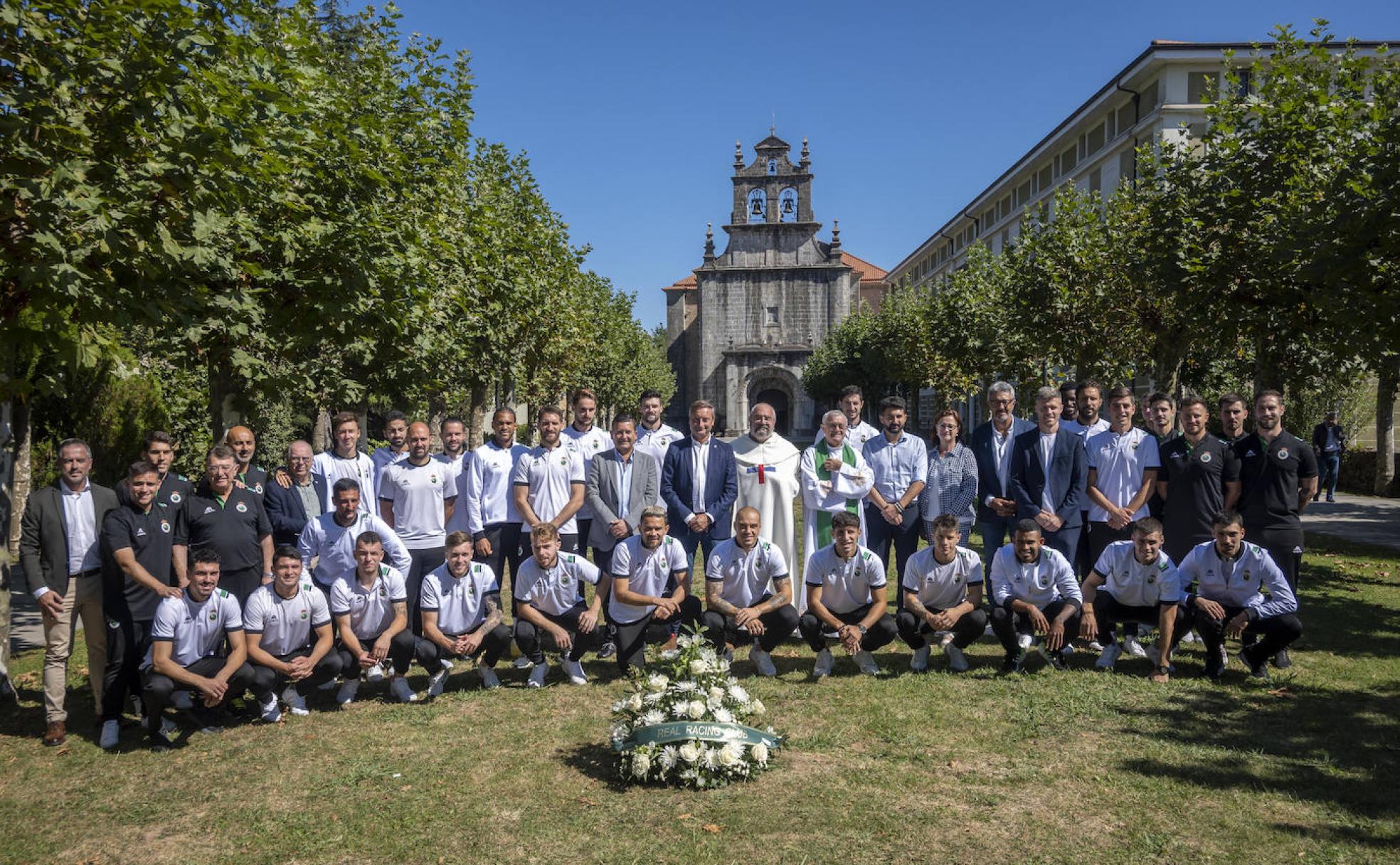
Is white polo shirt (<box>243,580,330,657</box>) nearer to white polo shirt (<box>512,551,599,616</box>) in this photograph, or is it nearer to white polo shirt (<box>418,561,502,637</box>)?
white polo shirt (<box>418,561,502,637</box>)

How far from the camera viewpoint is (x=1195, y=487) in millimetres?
8188

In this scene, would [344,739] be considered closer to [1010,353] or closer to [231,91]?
[231,91]

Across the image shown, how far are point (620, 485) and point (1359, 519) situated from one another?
53.9ft

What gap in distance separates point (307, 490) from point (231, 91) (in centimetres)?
318

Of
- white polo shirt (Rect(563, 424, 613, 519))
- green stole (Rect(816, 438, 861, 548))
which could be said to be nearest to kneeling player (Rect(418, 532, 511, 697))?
white polo shirt (Rect(563, 424, 613, 519))

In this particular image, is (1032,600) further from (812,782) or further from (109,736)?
(109,736)

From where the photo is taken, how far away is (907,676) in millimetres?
7406

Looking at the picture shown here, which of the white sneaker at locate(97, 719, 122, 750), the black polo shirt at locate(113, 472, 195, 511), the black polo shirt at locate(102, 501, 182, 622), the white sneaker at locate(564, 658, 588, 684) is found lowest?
the white sneaker at locate(97, 719, 122, 750)

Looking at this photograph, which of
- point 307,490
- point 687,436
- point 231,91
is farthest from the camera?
point 687,436

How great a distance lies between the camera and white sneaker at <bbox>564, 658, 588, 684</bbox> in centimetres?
748

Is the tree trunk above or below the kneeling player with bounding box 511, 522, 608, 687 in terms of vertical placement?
above

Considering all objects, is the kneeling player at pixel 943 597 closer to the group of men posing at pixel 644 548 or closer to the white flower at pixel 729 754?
the group of men posing at pixel 644 548

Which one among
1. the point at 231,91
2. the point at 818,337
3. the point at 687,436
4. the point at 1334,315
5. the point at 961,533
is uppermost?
the point at 818,337

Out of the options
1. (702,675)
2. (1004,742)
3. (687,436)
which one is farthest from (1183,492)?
(702,675)
